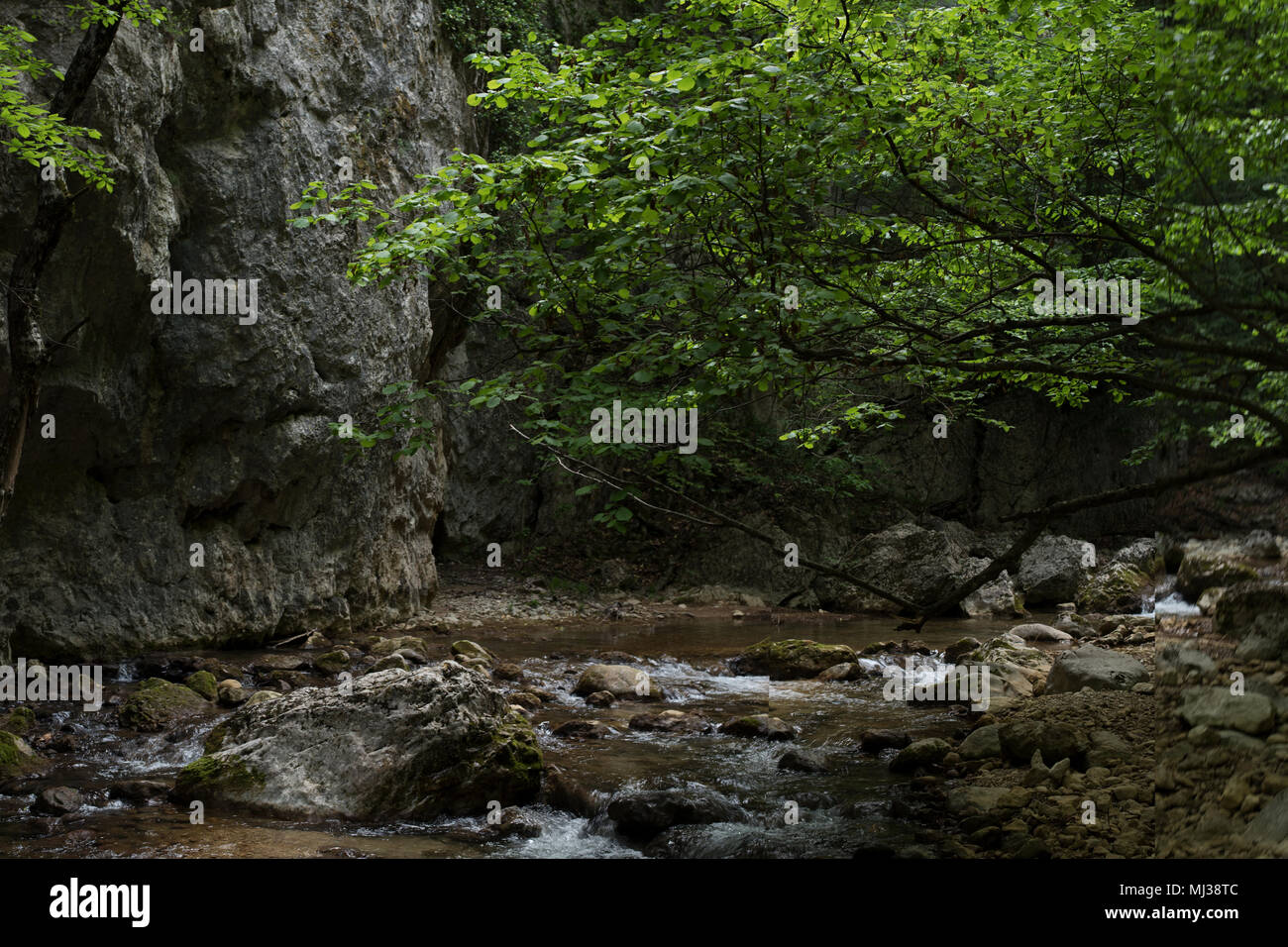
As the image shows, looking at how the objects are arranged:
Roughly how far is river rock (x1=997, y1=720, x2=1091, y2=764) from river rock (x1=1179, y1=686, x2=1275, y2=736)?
3.09 metres

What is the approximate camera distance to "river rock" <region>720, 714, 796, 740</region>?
25.1 ft

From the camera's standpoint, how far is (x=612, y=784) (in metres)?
6.30

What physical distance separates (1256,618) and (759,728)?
5.23 metres

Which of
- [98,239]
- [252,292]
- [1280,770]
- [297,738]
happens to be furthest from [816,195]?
[252,292]

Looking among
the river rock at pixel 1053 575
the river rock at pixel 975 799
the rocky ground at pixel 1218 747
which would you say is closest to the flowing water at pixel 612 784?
the river rock at pixel 975 799

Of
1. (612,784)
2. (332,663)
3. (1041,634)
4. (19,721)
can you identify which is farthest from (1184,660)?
(1041,634)

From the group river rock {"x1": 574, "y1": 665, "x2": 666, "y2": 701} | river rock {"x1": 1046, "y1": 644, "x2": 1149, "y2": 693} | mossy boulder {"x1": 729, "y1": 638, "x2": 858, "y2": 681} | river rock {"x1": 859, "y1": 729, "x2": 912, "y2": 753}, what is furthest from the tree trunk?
river rock {"x1": 1046, "y1": 644, "x2": 1149, "y2": 693}

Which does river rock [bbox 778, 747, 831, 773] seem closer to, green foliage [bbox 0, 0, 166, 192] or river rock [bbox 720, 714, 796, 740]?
river rock [bbox 720, 714, 796, 740]

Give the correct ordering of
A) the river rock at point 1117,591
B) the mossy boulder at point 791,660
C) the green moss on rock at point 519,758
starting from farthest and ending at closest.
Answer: the river rock at point 1117,591
the mossy boulder at point 791,660
the green moss on rock at point 519,758

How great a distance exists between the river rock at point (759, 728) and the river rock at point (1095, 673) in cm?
249

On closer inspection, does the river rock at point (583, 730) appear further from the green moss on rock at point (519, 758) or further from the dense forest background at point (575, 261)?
the dense forest background at point (575, 261)

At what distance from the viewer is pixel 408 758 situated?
5668 millimetres

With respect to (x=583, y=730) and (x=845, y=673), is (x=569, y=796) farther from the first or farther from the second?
(x=845, y=673)

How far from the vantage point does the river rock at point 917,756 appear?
258 inches
